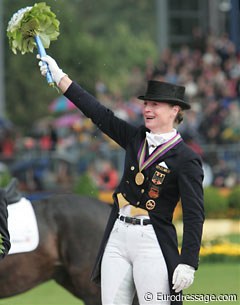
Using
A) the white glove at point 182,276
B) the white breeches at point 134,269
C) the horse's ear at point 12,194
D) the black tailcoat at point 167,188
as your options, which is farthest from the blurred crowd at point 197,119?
the white glove at point 182,276

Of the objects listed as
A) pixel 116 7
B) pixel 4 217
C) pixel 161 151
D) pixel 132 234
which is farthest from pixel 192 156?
pixel 116 7

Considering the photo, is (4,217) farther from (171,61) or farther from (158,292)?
(171,61)

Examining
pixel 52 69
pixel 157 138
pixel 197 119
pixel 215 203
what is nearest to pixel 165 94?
pixel 157 138

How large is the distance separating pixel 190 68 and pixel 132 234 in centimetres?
1902

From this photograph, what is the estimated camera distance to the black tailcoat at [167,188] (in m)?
6.29

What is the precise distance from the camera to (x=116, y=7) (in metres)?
41.2

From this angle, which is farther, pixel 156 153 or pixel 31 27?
pixel 31 27

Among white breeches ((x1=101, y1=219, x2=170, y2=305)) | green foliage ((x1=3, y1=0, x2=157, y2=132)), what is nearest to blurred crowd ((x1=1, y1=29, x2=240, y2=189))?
green foliage ((x1=3, y1=0, x2=157, y2=132))

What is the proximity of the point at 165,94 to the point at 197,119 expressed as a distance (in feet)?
52.5

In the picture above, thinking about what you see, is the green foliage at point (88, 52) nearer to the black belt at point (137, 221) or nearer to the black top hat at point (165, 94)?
the black top hat at point (165, 94)

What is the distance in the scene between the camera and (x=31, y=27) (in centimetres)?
678

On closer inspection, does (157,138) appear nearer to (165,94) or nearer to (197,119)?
(165,94)

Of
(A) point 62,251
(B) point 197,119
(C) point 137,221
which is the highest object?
(B) point 197,119

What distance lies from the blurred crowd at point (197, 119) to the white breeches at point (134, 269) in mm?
12947
